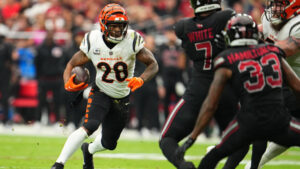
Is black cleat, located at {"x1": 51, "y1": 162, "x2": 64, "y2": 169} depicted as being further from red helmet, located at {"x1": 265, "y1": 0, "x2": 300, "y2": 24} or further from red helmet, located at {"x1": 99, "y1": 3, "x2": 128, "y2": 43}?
red helmet, located at {"x1": 265, "y1": 0, "x2": 300, "y2": 24}

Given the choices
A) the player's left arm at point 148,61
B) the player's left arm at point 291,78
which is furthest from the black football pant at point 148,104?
the player's left arm at point 291,78

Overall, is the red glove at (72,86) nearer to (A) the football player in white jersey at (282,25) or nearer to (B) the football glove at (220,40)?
(B) the football glove at (220,40)

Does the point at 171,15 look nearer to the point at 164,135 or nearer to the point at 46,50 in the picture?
the point at 46,50

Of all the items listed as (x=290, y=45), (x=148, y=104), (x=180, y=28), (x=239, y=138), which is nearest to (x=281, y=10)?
(x=290, y=45)

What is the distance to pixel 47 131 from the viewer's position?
13781mm

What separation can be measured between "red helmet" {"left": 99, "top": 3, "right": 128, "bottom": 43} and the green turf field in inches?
76.8

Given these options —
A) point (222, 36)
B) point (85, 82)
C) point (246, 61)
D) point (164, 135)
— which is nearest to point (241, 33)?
point (246, 61)

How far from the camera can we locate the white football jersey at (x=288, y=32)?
6.39 metres

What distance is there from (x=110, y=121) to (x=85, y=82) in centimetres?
54

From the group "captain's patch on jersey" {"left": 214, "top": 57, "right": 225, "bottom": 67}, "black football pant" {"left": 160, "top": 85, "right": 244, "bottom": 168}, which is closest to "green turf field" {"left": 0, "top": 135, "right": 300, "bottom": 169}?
"black football pant" {"left": 160, "top": 85, "right": 244, "bottom": 168}

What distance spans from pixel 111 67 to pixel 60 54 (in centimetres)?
713

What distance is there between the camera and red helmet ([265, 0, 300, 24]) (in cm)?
643

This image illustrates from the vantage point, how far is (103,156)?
9234 millimetres

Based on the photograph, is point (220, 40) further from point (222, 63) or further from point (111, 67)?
point (111, 67)
